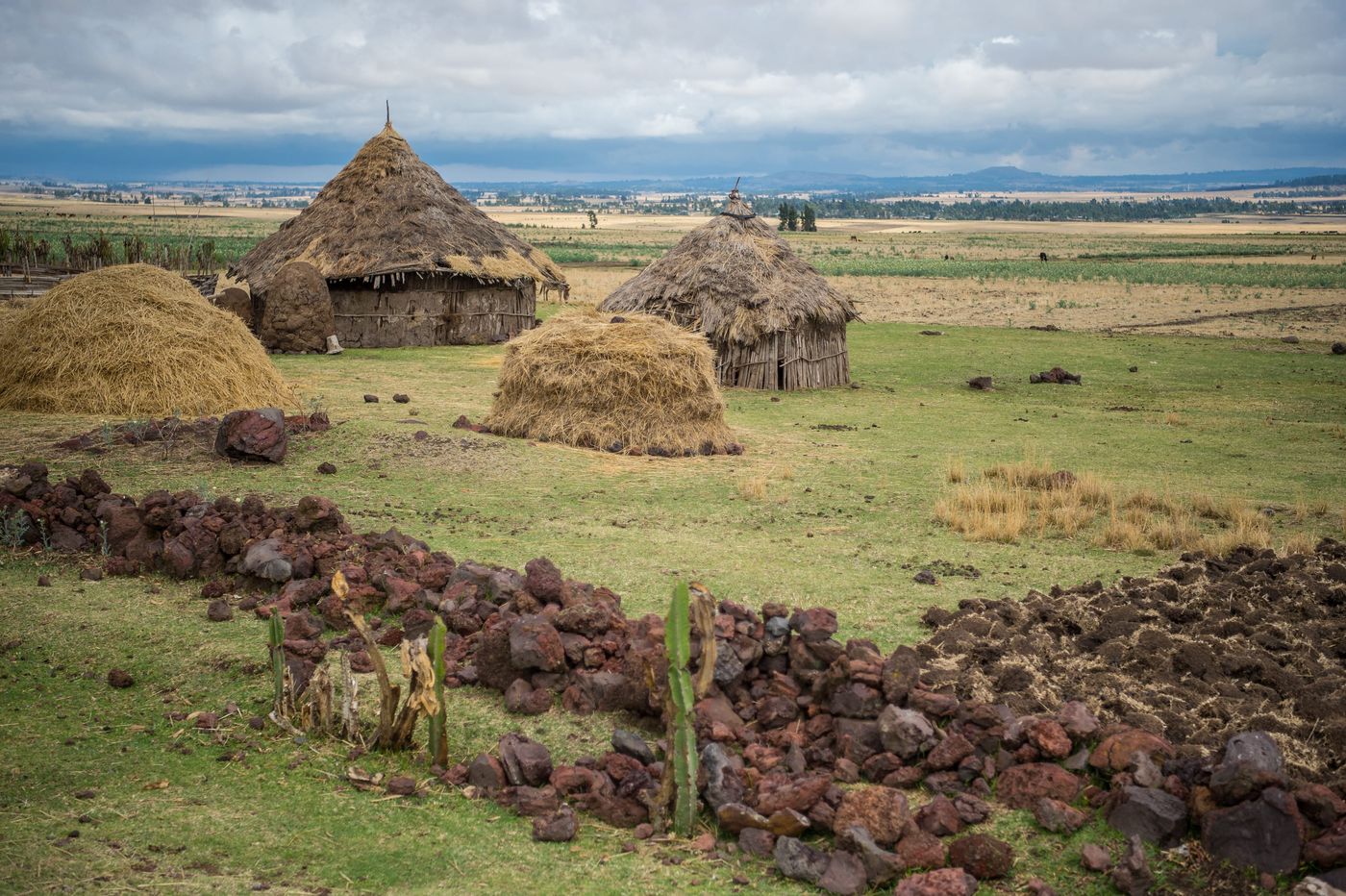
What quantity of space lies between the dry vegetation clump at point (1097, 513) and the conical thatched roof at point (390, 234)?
15.1 m

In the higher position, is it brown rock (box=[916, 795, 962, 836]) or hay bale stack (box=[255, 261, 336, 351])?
hay bale stack (box=[255, 261, 336, 351])

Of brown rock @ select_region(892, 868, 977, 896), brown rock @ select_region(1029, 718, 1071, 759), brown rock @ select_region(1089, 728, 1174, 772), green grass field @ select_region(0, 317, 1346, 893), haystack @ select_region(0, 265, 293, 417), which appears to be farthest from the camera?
haystack @ select_region(0, 265, 293, 417)

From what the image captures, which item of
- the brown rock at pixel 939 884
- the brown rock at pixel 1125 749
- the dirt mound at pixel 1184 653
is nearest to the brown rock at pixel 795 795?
the brown rock at pixel 939 884

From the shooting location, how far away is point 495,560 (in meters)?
8.33

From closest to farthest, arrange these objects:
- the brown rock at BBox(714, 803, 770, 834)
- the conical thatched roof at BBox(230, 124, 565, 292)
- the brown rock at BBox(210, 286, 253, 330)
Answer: the brown rock at BBox(714, 803, 770, 834) → the conical thatched roof at BBox(230, 124, 565, 292) → the brown rock at BBox(210, 286, 253, 330)

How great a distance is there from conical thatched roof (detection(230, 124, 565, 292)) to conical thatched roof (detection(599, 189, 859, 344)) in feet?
16.2

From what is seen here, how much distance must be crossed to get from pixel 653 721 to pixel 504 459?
6.97 meters

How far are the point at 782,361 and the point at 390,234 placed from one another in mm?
9504

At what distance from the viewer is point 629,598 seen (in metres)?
7.45

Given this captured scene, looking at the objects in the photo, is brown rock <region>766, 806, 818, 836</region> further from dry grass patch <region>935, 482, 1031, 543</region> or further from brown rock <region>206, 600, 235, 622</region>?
dry grass patch <region>935, 482, 1031, 543</region>

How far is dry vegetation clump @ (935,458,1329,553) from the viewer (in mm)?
9336

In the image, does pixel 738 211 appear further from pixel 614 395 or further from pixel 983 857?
pixel 983 857

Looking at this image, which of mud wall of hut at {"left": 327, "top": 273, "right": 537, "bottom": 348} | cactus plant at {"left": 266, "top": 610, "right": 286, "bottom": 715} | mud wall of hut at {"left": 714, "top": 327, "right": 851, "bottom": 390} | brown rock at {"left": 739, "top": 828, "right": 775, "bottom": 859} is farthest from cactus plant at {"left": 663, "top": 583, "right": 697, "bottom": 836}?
mud wall of hut at {"left": 327, "top": 273, "right": 537, "bottom": 348}

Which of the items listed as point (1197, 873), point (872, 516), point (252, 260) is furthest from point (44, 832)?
point (252, 260)
